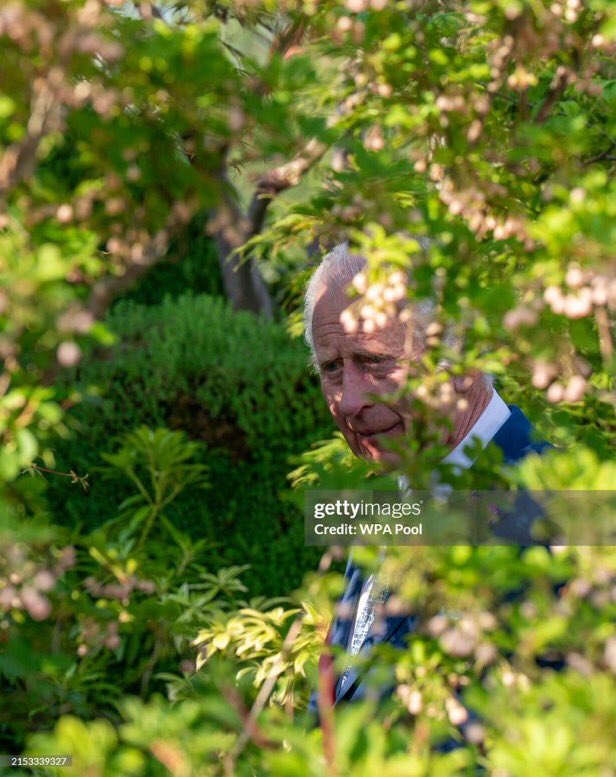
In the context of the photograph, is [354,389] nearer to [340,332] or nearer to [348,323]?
[340,332]

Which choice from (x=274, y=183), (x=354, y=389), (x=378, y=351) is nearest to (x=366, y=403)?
(x=354, y=389)

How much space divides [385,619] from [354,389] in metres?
0.69

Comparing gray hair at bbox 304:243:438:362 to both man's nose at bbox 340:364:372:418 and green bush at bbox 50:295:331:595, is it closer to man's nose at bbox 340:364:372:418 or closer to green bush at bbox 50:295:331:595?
man's nose at bbox 340:364:372:418

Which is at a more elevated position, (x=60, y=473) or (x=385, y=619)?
(x=60, y=473)

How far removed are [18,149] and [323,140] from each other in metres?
0.45

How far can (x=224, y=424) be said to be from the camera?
762 cm

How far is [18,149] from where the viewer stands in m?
1.63

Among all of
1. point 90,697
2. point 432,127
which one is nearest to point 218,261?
point 90,697

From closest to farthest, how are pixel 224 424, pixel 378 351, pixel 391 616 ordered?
pixel 391 616
pixel 378 351
pixel 224 424

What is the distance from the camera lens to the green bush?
24.3 feet

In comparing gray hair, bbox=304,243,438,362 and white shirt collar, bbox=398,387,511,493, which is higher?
gray hair, bbox=304,243,438,362

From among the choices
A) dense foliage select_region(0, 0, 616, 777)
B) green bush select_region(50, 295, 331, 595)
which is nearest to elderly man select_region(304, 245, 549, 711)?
dense foliage select_region(0, 0, 616, 777)

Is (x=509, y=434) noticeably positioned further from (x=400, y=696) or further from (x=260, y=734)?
(x=260, y=734)

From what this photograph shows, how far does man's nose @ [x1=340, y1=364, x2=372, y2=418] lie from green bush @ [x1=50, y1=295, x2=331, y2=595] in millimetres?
4012
